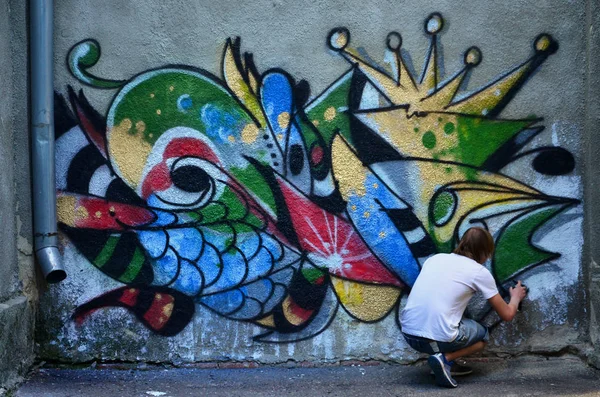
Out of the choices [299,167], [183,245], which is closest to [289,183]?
[299,167]

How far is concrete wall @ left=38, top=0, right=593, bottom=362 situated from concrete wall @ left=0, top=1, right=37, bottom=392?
207 mm

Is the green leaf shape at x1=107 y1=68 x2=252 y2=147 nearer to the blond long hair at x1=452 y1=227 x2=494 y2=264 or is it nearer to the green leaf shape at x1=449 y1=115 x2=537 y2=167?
the green leaf shape at x1=449 y1=115 x2=537 y2=167

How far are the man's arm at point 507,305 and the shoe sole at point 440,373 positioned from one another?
1.54 feet

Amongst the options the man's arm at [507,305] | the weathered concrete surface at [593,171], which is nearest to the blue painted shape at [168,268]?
the man's arm at [507,305]

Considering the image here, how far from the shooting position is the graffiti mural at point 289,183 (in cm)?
543

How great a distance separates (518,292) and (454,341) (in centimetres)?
59

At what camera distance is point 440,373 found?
5.04 m

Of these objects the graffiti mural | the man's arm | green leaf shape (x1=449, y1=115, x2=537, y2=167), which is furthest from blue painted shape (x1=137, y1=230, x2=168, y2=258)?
the man's arm

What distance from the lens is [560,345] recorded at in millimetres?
5508

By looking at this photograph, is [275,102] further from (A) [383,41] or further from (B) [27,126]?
(B) [27,126]

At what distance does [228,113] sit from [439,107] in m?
1.38

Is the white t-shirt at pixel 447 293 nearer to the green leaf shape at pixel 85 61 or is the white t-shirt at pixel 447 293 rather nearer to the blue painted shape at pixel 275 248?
the blue painted shape at pixel 275 248

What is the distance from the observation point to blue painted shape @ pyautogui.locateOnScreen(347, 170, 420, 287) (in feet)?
17.9

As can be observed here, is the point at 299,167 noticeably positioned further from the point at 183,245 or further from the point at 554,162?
the point at 554,162
